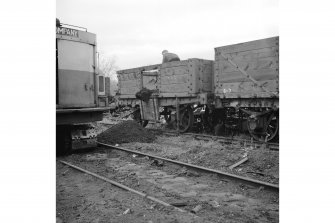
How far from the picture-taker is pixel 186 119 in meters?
12.6

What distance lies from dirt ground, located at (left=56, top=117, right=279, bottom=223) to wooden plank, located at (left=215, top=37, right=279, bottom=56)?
3324mm

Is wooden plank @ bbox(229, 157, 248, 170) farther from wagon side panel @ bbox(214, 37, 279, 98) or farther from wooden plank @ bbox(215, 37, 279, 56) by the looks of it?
wooden plank @ bbox(215, 37, 279, 56)

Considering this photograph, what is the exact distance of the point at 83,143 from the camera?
814 cm

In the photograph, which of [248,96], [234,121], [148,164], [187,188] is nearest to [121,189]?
[187,188]

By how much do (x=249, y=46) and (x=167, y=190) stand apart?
6097 mm

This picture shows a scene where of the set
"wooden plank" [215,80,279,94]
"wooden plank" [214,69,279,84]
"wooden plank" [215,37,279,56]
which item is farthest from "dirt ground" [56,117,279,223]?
"wooden plank" [215,37,279,56]

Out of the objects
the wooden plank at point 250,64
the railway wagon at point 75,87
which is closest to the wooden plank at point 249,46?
the wooden plank at point 250,64

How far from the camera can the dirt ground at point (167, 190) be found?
12.8ft

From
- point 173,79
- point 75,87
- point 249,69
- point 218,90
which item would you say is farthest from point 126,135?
point 249,69

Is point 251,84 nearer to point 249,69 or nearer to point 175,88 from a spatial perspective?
point 249,69

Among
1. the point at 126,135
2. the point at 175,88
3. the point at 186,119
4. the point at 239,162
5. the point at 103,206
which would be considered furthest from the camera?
the point at 186,119

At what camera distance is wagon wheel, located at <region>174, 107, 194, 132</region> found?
39.6 ft
